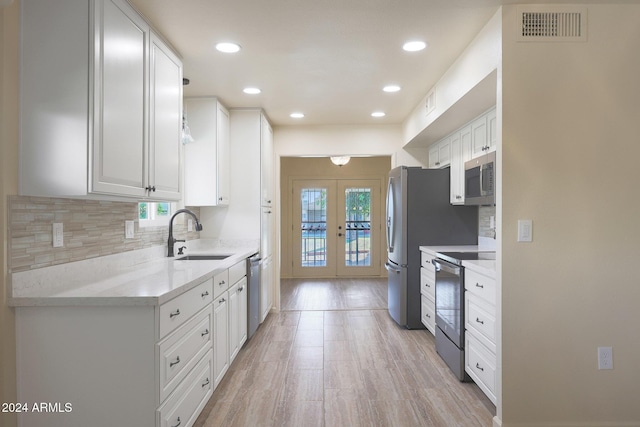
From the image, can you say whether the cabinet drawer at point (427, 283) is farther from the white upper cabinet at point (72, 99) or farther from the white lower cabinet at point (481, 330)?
the white upper cabinet at point (72, 99)

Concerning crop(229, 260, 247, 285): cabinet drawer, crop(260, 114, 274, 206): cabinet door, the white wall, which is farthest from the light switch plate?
crop(260, 114, 274, 206): cabinet door

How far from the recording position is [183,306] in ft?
6.64

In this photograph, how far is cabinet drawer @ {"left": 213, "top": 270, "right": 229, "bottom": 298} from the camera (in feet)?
8.64

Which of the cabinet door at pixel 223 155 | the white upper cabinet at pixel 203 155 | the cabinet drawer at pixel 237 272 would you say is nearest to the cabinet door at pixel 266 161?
the cabinet door at pixel 223 155

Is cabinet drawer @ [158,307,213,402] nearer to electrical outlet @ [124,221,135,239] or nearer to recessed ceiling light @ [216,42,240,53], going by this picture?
electrical outlet @ [124,221,135,239]

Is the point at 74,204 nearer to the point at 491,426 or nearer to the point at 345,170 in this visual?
the point at 491,426

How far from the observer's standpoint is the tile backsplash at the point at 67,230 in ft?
5.57

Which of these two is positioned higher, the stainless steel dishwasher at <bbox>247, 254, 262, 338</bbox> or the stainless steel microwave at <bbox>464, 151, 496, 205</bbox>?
the stainless steel microwave at <bbox>464, 151, 496, 205</bbox>

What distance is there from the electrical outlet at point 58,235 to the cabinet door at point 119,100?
0.35 meters

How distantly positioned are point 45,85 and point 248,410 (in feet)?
6.86

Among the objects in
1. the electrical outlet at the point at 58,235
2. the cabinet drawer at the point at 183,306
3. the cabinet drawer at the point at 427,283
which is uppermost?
the electrical outlet at the point at 58,235

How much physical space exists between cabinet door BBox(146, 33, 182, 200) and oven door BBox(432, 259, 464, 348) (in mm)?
2124

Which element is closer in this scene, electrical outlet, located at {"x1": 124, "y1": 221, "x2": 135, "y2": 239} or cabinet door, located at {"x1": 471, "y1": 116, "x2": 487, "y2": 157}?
electrical outlet, located at {"x1": 124, "y1": 221, "x2": 135, "y2": 239}

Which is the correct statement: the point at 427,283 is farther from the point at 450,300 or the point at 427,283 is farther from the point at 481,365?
the point at 481,365
